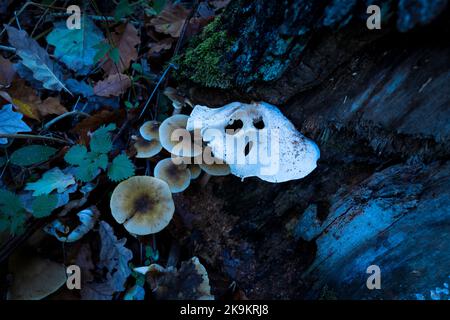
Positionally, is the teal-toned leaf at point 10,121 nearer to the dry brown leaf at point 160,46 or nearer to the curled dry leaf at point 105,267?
the curled dry leaf at point 105,267

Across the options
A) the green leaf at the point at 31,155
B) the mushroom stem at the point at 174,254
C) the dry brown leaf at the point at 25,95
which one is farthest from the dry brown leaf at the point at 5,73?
the mushroom stem at the point at 174,254

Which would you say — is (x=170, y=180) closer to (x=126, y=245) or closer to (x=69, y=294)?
(x=126, y=245)

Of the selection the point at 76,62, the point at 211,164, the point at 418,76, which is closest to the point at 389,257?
the point at 418,76

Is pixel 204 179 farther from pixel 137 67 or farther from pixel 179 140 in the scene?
pixel 137 67

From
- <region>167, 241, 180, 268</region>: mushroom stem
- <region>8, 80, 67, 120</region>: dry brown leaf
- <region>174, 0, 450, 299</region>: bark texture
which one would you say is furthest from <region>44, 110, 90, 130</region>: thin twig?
<region>167, 241, 180, 268</region>: mushroom stem

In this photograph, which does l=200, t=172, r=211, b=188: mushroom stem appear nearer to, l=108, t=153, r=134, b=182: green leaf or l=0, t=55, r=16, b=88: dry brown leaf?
l=108, t=153, r=134, b=182: green leaf
